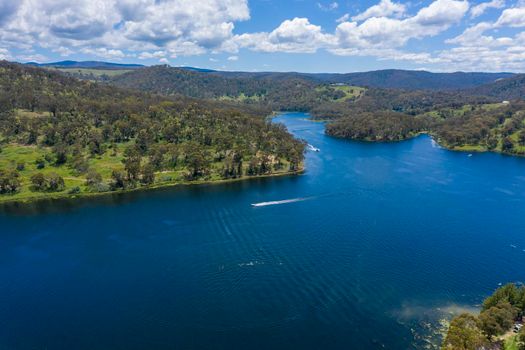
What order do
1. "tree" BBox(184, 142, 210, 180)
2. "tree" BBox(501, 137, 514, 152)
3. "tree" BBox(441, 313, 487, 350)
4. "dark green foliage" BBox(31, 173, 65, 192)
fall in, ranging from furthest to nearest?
"tree" BBox(501, 137, 514, 152) → "tree" BBox(184, 142, 210, 180) → "dark green foliage" BBox(31, 173, 65, 192) → "tree" BBox(441, 313, 487, 350)

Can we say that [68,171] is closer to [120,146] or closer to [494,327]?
[120,146]

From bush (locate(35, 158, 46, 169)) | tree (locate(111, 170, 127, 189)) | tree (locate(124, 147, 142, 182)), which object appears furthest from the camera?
bush (locate(35, 158, 46, 169))

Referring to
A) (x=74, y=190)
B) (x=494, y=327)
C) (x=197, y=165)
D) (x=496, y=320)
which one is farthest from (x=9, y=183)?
(x=496, y=320)

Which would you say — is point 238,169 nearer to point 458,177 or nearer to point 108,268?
point 108,268

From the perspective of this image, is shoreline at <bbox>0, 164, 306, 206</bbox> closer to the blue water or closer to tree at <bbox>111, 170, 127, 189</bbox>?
tree at <bbox>111, 170, 127, 189</bbox>

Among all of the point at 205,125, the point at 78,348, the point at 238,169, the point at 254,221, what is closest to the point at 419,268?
the point at 254,221


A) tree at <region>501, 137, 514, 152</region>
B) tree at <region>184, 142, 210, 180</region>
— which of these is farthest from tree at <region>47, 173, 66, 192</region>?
tree at <region>501, 137, 514, 152</region>
